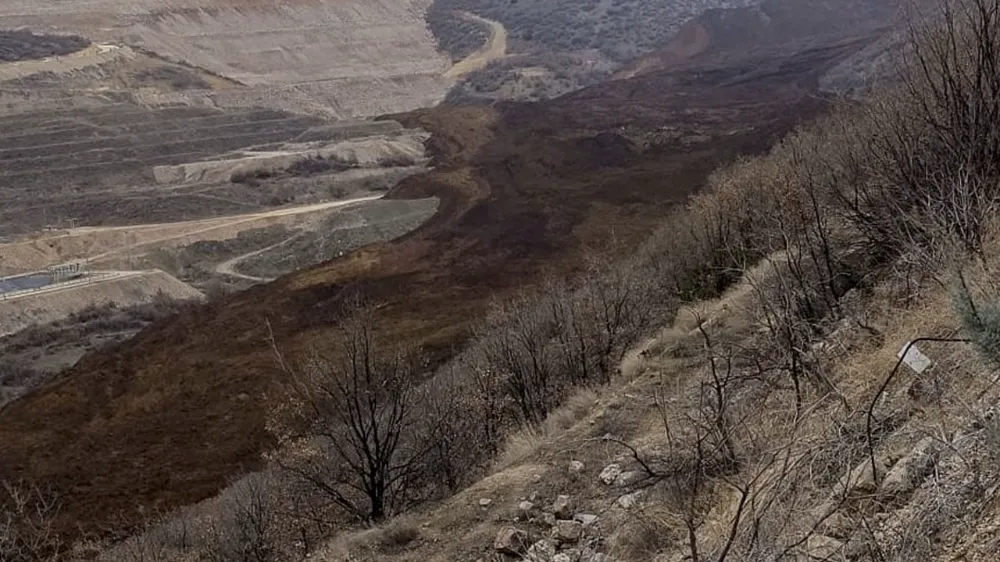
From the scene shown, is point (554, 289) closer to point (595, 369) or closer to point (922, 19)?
point (595, 369)

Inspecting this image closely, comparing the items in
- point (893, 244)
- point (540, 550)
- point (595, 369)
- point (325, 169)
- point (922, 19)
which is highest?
point (922, 19)

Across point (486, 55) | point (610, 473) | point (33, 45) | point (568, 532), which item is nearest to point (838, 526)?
point (568, 532)

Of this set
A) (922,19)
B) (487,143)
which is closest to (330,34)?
(487,143)

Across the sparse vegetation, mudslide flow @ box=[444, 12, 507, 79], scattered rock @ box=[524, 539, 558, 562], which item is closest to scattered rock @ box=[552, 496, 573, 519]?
scattered rock @ box=[524, 539, 558, 562]

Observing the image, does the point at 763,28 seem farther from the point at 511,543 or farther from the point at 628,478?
the point at 511,543

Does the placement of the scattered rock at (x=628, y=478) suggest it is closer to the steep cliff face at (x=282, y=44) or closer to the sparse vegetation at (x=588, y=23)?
the steep cliff face at (x=282, y=44)

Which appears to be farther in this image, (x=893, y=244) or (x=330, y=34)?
(x=330, y=34)
